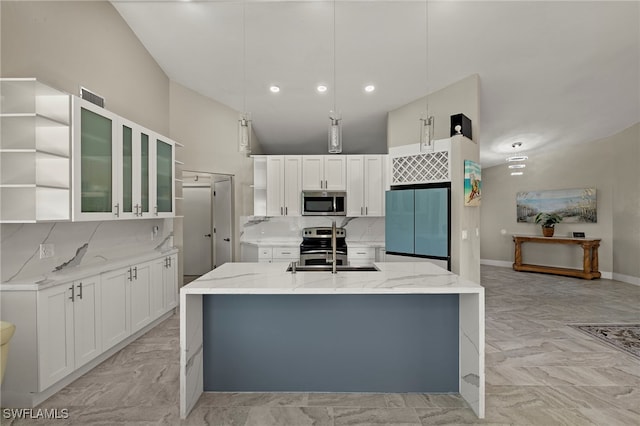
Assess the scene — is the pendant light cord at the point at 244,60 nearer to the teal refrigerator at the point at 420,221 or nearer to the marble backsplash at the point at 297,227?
the marble backsplash at the point at 297,227

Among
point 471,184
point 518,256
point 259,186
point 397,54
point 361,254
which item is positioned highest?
point 397,54

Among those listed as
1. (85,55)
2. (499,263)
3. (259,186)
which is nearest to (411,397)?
(259,186)

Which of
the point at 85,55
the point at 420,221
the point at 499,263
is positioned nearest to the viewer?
the point at 85,55

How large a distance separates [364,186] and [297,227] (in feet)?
4.69

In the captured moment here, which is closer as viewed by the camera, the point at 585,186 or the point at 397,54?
the point at 397,54

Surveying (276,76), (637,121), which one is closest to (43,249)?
(276,76)

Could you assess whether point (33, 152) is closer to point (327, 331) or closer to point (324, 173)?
point (327, 331)

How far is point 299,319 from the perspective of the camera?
2.38 metres

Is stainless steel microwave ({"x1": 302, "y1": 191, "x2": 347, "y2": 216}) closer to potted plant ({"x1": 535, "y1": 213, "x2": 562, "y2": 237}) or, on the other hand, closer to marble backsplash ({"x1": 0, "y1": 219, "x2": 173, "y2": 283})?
marble backsplash ({"x1": 0, "y1": 219, "x2": 173, "y2": 283})

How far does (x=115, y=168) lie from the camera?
2908 millimetres

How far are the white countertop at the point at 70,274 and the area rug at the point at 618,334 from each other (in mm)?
4979

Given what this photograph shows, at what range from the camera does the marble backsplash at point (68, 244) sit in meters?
2.32

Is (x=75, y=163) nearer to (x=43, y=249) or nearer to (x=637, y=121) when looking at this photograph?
(x=43, y=249)

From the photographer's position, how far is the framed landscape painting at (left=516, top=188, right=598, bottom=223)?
663 cm
